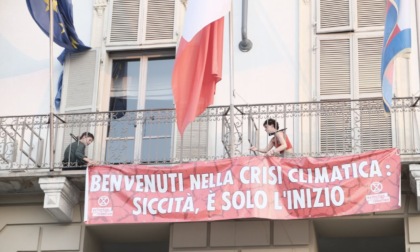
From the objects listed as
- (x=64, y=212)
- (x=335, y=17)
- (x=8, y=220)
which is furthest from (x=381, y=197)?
(x=8, y=220)

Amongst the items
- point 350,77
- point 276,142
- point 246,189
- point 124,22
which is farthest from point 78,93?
point 350,77

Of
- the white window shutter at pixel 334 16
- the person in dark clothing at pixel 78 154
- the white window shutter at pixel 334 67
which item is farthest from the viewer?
the white window shutter at pixel 334 16

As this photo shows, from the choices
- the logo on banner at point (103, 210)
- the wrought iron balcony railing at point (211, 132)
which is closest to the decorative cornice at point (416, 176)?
the wrought iron balcony railing at point (211, 132)

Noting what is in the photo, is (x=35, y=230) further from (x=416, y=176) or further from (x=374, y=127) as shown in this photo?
(x=416, y=176)

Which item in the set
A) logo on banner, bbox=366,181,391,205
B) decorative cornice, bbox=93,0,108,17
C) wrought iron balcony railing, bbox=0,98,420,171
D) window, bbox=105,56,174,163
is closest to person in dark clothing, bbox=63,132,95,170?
wrought iron balcony railing, bbox=0,98,420,171

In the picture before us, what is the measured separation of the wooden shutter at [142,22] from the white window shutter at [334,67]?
255 centimetres

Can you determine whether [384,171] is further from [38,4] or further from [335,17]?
[38,4]

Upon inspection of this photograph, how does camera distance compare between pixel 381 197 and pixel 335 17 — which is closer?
pixel 381 197

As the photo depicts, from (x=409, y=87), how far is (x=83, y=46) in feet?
17.9

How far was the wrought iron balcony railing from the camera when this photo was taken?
649 inches

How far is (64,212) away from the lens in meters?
16.5

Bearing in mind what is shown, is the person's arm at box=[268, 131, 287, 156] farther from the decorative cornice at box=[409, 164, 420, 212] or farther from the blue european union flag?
the blue european union flag

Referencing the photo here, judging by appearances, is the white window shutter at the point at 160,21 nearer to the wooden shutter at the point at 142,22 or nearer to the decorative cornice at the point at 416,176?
the wooden shutter at the point at 142,22

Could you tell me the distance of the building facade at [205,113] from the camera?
53.6ft
